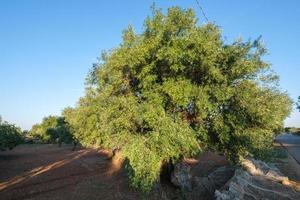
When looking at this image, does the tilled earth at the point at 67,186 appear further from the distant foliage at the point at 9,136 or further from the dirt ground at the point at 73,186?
the distant foliage at the point at 9,136

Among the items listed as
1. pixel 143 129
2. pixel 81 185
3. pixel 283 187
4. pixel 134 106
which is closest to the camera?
pixel 134 106

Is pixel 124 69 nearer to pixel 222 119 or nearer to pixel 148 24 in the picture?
pixel 148 24

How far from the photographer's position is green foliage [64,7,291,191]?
1578cm

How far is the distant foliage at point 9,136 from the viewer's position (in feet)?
156

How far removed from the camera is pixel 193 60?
16.9 m

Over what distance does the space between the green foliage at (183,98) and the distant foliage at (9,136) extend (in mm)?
35578

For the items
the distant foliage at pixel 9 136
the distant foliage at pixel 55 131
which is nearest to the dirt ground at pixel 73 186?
the distant foliage at pixel 9 136

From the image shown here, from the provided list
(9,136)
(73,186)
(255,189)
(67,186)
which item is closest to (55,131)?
(9,136)

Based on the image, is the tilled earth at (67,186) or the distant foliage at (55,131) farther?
the distant foliage at (55,131)

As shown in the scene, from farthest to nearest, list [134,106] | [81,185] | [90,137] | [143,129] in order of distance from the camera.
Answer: [90,137], [81,185], [143,129], [134,106]

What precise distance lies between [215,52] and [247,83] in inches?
104

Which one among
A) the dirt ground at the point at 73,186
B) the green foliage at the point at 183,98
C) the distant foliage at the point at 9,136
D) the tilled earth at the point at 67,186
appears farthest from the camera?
the distant foliage at the point at 9,136

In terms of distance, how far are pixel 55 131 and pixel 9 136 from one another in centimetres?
3509

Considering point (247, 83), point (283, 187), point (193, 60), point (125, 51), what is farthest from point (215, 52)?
point (283, 187)
